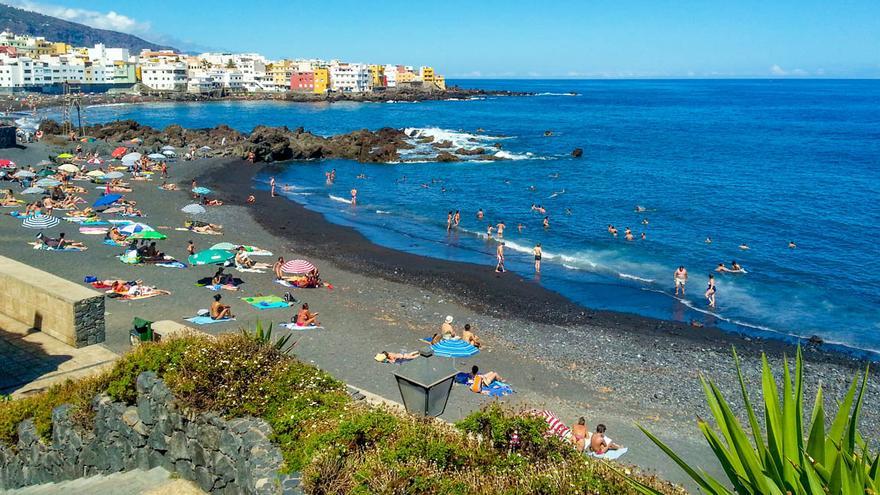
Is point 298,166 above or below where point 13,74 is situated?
below

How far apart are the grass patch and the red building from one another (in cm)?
16153

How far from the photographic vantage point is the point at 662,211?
4075cm

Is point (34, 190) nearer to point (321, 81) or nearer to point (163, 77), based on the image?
point (163, 77)

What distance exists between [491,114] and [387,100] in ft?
138

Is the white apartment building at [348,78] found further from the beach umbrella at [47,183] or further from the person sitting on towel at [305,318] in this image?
the person sitting on towel at [305,318]

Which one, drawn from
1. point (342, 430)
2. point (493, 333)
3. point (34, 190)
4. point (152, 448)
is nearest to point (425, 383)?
point (342, 430)

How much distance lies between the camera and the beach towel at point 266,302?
63.4ft

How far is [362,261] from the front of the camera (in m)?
27.2

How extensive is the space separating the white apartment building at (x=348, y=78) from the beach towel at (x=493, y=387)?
158 meters

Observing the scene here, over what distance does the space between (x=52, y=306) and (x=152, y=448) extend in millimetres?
6291

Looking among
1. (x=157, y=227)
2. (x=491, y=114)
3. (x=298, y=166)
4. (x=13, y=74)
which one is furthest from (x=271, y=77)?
(x=157, y=227)

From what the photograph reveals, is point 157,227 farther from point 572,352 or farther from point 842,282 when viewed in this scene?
point 842,282

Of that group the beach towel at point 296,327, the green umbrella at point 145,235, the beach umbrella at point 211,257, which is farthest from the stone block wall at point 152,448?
the green umbrella at point 145,235

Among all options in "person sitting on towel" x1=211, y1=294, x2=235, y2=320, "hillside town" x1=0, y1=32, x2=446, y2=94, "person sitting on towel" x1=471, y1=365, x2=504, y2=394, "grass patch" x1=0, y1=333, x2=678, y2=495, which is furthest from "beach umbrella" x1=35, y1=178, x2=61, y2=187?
"hillside town" x1=0, y1=32, x2=446, y2=94
